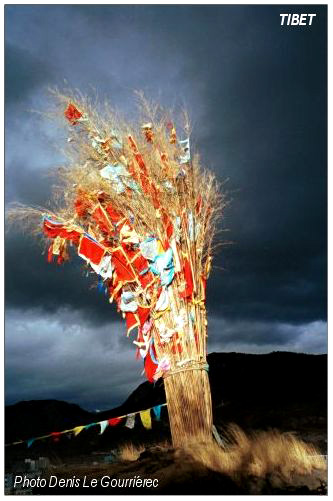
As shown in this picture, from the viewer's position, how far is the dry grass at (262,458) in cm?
344

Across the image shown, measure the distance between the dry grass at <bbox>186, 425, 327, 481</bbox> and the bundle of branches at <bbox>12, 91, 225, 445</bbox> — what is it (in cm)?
32

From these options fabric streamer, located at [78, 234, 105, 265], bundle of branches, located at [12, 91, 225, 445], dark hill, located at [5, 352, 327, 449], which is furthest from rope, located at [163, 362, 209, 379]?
dark hill, located at [5, 352, 327, 449]

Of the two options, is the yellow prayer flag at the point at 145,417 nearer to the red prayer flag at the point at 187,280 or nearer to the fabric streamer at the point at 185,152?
the red prayer flag at the point at 187,280

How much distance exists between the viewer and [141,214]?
14.4ft

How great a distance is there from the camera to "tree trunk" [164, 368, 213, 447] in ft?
13.0

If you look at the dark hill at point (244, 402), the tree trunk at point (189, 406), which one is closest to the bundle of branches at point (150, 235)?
the tree trunk at point (189, 406)

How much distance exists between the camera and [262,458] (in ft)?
11.7

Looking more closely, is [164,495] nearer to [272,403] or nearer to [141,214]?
[141,214]

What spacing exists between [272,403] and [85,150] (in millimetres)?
4306

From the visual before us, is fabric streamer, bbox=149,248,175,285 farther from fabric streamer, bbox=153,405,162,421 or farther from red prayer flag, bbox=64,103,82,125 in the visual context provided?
red prayer flag, bbox=64,103,82,125

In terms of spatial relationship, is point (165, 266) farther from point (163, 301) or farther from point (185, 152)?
point (185, 152)

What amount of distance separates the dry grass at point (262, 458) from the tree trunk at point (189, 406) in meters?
0.14

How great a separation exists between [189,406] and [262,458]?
709 millimetres

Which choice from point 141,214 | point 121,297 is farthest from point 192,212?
point 121,297
